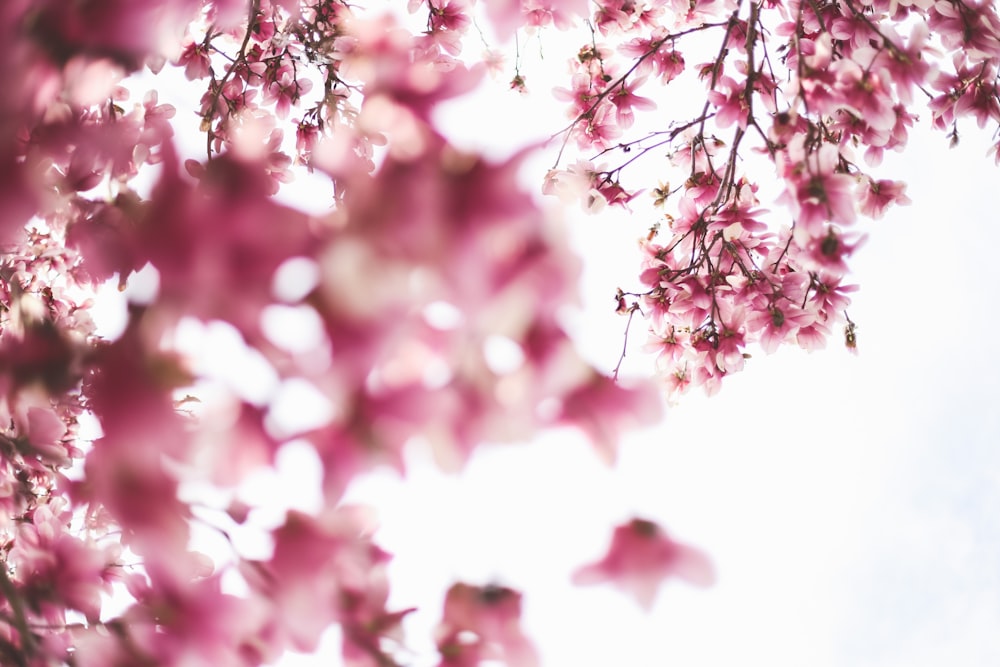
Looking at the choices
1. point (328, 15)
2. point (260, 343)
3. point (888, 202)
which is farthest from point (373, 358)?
point (328, 15)

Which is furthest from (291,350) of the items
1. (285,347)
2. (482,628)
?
(482,628)

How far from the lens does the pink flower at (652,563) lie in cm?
66

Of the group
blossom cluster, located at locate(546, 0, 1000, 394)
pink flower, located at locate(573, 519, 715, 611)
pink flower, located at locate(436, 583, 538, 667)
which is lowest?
pink flower, located at locate(436, 583, 538, 667)

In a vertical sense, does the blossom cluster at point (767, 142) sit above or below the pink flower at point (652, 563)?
above

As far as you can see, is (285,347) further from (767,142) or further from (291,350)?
(767,142)

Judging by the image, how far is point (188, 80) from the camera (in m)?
1.64

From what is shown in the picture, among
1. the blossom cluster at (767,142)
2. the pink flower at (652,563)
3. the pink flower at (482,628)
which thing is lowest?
the pink flower at (482,628)

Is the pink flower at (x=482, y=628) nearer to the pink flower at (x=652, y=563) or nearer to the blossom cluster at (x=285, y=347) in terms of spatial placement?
the blossom cluster at (x=285, y=347)

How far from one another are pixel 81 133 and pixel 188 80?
110 cm

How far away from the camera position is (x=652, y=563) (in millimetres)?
664

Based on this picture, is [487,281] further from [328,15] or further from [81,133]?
[328,15]

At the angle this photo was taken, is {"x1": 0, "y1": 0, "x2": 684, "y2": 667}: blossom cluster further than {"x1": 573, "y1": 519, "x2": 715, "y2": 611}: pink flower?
No

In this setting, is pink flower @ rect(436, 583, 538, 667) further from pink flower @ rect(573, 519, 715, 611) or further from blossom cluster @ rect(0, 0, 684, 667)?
pink flower @ rect(573, 519, 715, 611)

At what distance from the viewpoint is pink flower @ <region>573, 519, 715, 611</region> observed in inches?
26.0
